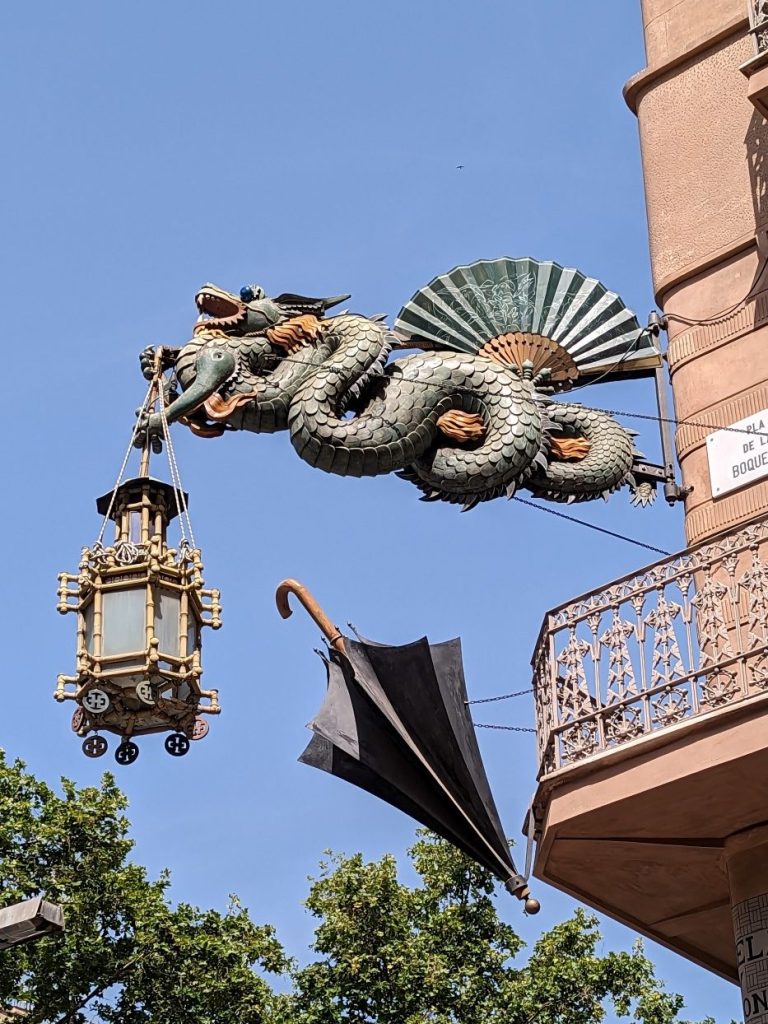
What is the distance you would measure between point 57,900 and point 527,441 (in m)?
10.8

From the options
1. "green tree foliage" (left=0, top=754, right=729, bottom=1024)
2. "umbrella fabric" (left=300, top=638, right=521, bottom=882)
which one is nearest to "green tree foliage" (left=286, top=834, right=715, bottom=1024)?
"green tree foliage" (left=0, top=754, right=729, bottom=1024)

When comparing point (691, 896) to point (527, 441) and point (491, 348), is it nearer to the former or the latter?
point (527, 441)

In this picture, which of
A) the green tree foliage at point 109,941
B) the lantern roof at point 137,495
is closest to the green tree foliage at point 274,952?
the green tree foliage at point 109,941

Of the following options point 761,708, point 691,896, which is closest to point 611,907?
point 691,896

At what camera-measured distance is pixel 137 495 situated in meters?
12.5

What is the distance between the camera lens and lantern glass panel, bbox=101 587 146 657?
38.4 ft

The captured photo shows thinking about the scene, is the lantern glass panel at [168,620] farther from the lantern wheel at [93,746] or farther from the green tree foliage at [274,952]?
the green tree foliage at [274,952]

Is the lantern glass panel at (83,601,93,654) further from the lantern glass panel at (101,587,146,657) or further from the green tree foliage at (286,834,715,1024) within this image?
the green tree foliage at (286,834,715,1024)

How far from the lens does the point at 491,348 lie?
1326 centimetres

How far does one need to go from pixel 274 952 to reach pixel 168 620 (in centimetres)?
1128

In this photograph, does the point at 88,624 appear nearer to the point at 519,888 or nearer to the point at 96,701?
the point at 96,701

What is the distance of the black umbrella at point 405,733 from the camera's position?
483 inches

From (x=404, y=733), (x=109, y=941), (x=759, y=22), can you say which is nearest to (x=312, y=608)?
(x=404, y=733)

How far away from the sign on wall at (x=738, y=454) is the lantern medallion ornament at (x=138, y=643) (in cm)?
292
